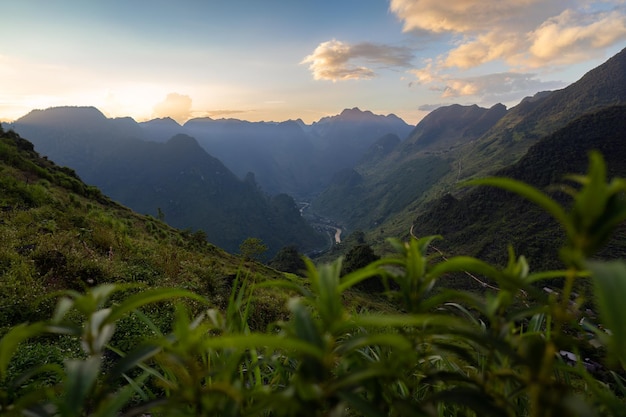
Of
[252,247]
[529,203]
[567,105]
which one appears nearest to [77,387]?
[252,247]

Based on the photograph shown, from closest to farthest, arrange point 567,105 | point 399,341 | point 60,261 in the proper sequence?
point 399,341
point 60,261
point 567,105

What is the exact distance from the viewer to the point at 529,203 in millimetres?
84875

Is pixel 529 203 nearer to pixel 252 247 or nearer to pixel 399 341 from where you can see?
pixel 252 247

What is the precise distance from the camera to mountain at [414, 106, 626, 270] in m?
75.4

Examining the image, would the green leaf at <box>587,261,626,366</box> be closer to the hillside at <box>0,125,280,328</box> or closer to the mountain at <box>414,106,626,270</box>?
the hillside at <box>0,125,280,328</box>

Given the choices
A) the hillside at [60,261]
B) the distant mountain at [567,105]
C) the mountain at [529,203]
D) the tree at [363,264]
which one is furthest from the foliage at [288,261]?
the distant mountain at [567,105]

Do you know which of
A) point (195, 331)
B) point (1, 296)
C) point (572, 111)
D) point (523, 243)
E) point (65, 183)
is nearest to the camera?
point (195, 331)

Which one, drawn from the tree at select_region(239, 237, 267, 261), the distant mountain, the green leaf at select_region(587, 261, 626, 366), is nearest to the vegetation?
the green leaf at select_region(587, 261, 626, 366)

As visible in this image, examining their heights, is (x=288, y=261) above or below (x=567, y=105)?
below

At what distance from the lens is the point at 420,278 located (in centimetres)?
130

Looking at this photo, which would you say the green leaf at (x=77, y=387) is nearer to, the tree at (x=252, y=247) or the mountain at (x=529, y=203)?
the tree at (x=252, y=247)

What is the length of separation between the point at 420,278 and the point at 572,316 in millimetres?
486

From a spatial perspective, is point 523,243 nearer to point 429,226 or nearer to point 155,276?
point 429,226

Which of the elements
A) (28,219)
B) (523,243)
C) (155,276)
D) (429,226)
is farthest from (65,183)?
(429,226)
